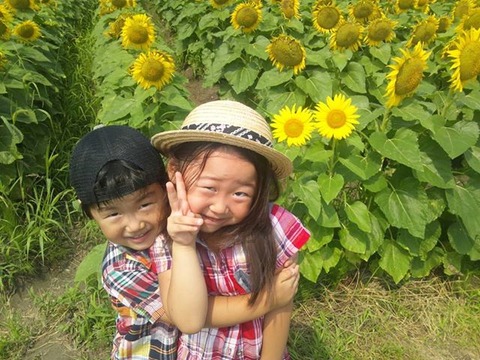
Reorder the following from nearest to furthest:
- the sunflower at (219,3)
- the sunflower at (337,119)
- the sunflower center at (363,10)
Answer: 1. the sunflower at (337,119)
2. the sunflower center at (363,10)
3. the sunflower at (219,3)

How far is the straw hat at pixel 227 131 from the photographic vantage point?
42.8 inches

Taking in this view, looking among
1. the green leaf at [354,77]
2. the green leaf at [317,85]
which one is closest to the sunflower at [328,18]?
the green leaf at [354,77]

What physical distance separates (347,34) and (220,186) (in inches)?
81.1

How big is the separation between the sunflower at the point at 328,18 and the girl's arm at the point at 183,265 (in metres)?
2.38

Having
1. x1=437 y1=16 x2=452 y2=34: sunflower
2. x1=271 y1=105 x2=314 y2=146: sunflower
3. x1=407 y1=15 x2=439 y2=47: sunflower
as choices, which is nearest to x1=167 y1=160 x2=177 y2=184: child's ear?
x1=271 y1=105 x2=314 y2=146: sunflower

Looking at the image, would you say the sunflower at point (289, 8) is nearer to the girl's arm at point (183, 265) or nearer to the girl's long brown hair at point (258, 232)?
the girl's long brown hair at point (258, 232)

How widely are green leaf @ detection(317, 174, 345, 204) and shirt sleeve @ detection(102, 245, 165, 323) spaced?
35.5 inches

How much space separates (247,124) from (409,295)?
168cm

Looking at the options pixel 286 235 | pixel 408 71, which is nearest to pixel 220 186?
pixel 286 235

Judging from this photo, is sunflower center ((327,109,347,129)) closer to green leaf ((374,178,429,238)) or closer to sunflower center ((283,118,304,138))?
sunflower center ((283,118,304,138))

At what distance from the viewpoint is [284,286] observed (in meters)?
1.30

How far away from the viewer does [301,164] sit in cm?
211

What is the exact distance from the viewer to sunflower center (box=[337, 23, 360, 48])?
2.79 meters

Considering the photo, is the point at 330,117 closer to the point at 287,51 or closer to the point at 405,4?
the point at 287,51
